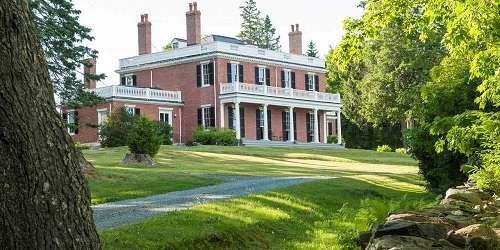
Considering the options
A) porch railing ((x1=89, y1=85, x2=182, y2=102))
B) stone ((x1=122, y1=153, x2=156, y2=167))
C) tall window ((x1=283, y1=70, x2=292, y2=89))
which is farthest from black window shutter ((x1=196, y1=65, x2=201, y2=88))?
stone ((x1=122, y1=153, x2=156, y2=167))

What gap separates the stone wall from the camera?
8359mm

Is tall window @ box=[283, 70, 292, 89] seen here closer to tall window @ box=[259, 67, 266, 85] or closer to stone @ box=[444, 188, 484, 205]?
tall window @ box=[259, 67, 266, 85]

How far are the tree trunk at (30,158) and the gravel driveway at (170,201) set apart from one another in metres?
7.55

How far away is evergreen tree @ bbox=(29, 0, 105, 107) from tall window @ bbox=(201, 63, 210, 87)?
25.3 m

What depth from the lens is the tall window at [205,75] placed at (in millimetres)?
53844

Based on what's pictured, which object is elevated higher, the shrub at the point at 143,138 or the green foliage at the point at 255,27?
the green foliage at the point at 255,27

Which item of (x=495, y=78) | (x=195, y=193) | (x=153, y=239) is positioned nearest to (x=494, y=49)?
(x=495, y=78)

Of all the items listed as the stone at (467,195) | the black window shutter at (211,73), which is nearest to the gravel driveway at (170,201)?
the stone at (467,195)

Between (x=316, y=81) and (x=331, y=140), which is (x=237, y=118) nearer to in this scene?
(x=316, y=81)

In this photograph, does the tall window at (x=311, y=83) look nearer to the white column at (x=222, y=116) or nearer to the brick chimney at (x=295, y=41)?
the brick chimney at (x=295, y=41)

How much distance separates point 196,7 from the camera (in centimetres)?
5569

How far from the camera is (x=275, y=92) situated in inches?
2183

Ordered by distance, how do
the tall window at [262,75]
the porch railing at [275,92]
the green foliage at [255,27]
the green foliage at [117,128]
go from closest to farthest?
the green foliage at [117,128]
the porch railing at [275,92]
the tall window at [262,75]
the green foliage at [255,27]

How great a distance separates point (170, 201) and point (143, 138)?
1325 cm
